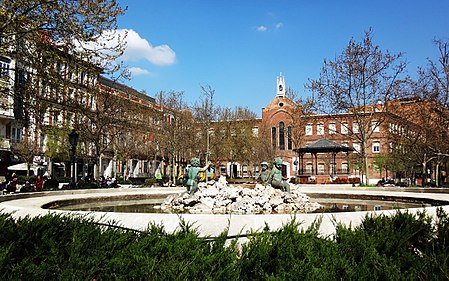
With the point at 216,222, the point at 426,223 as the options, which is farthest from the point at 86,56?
the point at 426,223

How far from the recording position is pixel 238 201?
11.3 m

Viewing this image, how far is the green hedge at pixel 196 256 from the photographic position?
3.24 metres

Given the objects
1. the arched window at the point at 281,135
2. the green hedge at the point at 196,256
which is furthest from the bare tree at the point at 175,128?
the green hedge at the point at 196,256

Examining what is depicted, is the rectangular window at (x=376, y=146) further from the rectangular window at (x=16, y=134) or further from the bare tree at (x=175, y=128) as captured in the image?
the rectangular window at (x=16, y=134)

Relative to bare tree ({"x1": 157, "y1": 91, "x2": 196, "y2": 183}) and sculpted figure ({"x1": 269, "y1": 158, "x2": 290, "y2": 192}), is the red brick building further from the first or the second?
sculpted figure ({"x1": 269, "y1": 158, "x2": 290, "y2": 192})

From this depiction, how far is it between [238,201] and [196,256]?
790 cm

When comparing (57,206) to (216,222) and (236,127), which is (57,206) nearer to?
(216,222)

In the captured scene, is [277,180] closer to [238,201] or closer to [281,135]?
[238,201]

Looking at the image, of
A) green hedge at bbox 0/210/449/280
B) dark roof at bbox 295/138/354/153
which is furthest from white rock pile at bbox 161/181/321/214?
dark roof at bbox 295/138/354/153

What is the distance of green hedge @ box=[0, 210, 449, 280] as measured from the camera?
3236mm

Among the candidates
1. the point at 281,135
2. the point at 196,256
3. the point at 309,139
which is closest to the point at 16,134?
the point at 281,135

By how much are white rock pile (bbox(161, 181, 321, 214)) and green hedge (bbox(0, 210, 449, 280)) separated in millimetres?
6644

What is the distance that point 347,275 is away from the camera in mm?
3287

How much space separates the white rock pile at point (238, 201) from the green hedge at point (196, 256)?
262 inches
